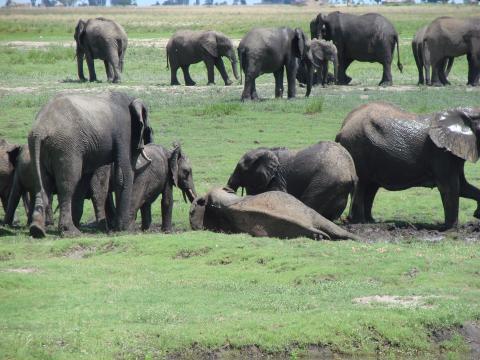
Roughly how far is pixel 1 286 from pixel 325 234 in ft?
15.1

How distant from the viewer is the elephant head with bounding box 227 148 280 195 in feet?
57.6

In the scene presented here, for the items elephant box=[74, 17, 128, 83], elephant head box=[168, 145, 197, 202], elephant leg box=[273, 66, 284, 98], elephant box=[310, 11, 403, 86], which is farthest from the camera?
elephant box=[310, 11, 403, 86]

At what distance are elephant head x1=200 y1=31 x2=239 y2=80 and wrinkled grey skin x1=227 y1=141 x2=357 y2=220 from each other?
22.2 meters

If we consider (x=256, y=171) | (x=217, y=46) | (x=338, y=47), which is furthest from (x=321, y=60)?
(x=256, y=171)

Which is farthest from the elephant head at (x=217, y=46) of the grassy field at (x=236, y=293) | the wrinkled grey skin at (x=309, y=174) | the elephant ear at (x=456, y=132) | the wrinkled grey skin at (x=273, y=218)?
the wrinkled grey skin at (x=273, y=218)

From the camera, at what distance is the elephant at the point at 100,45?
39312 mm

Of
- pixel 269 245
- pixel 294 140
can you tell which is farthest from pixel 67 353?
pixel 294 140

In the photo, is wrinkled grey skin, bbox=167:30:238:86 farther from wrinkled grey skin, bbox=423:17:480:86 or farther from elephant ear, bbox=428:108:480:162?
elephant ear, bbox=428:108:480:162

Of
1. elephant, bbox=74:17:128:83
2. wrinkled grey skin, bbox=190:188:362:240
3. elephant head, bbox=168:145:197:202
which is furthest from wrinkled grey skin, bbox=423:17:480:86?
wrinkled grey skin, bbox=190:188:362:240

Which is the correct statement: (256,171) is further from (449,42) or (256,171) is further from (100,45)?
(100,45)

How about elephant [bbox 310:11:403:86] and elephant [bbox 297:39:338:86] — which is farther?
elephant [bbox 310:11:403:86]

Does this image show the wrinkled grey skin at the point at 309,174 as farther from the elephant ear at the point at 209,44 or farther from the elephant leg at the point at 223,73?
the elephant ear at the point at 209,44

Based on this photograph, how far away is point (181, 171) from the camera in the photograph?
1839 centimetres

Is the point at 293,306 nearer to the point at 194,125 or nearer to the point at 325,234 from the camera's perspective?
the point at 325,234
